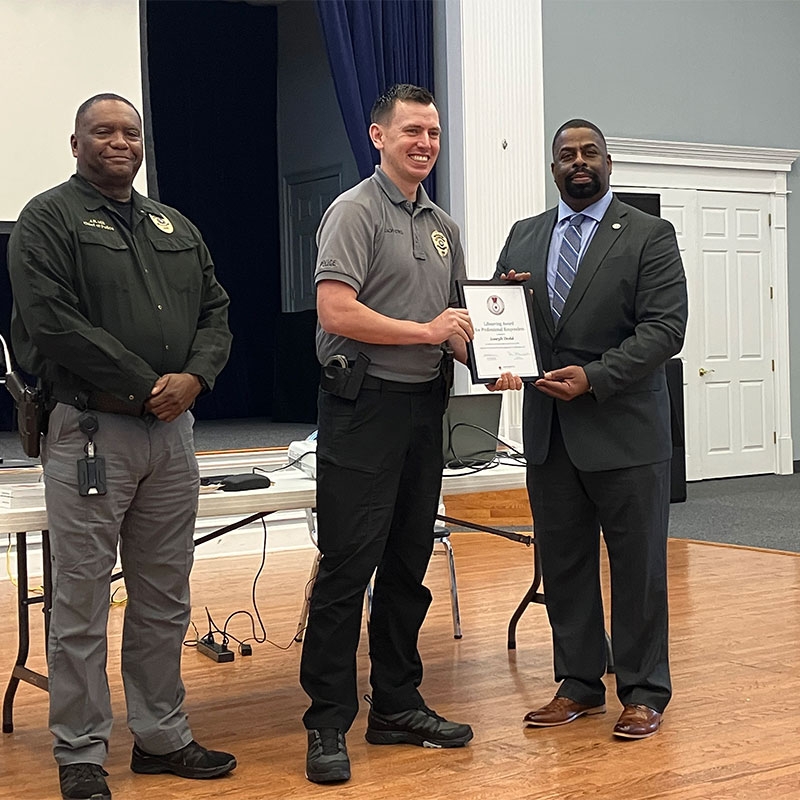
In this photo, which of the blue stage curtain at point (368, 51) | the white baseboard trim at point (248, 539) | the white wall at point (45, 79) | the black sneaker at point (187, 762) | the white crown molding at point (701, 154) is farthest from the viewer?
the white crown molding at point (701, 154)

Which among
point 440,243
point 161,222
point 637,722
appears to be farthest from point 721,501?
point 161,222

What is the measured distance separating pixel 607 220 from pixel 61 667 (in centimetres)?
183

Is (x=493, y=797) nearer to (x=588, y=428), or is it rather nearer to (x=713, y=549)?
(x=588, y=428)

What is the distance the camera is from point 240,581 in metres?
5.93

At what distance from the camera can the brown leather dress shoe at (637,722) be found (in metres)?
3.23

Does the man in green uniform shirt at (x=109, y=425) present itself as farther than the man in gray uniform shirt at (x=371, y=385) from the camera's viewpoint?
No

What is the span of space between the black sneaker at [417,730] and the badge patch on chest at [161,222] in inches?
54.4

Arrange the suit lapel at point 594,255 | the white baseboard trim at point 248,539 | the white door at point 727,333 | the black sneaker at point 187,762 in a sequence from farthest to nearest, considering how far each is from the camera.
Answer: the white door at point 727,333, the white baseboard trim at point 248,539, the suit lapel at point 594,255, the black sneaker at point 187,762

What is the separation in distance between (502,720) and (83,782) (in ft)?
3.96

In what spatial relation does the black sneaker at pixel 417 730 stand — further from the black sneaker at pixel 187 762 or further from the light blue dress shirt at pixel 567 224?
the light blue dress shirt at pixel 567 224

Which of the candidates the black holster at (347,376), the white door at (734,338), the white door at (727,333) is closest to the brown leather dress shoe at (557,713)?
the black holster at (347,376)

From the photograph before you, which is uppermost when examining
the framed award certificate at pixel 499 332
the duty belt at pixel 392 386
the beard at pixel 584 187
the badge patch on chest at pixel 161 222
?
the beard at pixel 584 187

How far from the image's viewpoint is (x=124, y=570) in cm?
304

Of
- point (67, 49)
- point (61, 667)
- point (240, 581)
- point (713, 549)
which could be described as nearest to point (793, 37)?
point (713, 549)
